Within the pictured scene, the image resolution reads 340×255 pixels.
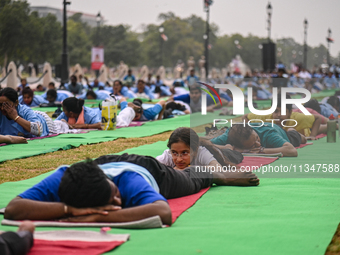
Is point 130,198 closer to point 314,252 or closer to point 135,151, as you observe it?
point 314,252

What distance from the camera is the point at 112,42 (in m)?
59.9

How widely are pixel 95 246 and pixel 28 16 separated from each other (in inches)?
960

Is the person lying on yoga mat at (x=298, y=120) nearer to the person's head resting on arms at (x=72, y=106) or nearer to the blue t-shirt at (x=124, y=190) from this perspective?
the blue t-shirt at (x=124, y=190)

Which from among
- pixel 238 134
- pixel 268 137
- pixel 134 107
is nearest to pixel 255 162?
pixel 238 134

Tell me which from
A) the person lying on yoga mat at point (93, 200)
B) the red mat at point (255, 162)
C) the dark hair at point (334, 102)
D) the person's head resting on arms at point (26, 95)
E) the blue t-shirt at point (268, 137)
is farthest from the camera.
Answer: the person's head resting on arms at point (26, 95)

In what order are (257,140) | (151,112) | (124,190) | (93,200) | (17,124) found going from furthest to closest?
(151,112) → (17,124) → (257,140) → (124,190) → (93,200)

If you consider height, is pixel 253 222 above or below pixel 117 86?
below

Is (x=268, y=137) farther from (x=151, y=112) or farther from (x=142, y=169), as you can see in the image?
(x=151, y=112)

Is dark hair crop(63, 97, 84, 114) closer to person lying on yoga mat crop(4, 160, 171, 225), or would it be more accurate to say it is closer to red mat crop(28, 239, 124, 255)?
person lying on yoga mat crop(4, 160, 171, 225)

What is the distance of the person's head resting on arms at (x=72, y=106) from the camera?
406 inches

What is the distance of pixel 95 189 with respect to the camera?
3330 millimetres

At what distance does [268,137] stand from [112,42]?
54.1 meters

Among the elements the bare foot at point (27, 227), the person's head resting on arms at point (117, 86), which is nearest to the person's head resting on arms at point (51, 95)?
the person's head resting on arms at point (117, 86)

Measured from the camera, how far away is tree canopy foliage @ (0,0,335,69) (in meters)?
24.6
